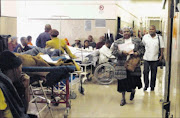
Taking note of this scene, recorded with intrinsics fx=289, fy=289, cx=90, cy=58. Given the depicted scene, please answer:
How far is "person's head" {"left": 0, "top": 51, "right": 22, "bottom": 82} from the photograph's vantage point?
281 cm

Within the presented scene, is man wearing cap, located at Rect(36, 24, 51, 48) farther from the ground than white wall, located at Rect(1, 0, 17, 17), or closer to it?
closer to it

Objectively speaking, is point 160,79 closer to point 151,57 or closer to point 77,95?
point 151,57

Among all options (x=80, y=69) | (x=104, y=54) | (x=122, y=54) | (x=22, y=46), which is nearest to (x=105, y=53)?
(x=104, y=54)

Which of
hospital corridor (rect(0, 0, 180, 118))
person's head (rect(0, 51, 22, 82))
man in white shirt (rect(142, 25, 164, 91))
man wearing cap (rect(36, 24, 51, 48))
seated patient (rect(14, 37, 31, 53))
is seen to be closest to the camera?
hospital corridor (rect(0, 0, 180, 118))

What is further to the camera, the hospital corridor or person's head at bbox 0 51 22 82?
person's head at bbox 0 51 22 82

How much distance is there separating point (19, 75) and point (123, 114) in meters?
2.51

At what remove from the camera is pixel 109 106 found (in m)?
5.53

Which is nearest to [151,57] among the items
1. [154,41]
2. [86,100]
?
[154,41]

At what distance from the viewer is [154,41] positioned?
6.67m

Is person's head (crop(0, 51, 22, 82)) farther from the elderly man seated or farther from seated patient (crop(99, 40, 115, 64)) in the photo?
seated patient (crop(99, 40, 115, 64))

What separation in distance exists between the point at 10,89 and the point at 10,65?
479 mm

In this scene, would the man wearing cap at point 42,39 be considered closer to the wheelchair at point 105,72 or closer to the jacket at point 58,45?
the jacket at point 58,45

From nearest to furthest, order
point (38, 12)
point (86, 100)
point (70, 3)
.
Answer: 1. point (86, 100)
2. point (38, 12)
3. point (70, 3)

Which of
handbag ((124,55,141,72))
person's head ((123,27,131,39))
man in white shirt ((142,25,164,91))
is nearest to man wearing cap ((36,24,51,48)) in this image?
person's head ((123,27,131,39))
